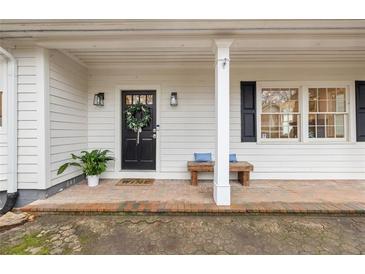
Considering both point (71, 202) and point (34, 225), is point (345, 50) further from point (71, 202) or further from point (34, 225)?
point (34, 225)

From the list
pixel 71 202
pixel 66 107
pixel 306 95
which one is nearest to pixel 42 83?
pixel 66 107

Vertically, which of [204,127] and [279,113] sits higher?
[279,113]

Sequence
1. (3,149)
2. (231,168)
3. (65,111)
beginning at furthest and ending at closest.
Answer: (231,168)
(65,111)
(3,149)

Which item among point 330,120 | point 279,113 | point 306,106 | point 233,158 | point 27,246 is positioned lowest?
point 27,246

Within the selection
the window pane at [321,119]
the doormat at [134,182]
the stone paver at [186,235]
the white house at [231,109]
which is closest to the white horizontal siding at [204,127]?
the white house at [231,109]

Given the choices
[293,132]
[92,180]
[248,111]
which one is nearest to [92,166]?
[92,180]

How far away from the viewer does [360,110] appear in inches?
169

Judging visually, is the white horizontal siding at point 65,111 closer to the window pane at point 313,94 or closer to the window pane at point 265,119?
the window pane at point 265,119

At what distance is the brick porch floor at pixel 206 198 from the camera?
2.81 meters

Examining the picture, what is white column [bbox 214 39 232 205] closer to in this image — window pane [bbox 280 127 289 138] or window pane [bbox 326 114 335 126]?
window pane [bbox 280 127 289 138]

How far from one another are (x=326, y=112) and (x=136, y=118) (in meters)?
4.01

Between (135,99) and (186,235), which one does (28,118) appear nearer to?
(135,99)

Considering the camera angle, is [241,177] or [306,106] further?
[306,106]

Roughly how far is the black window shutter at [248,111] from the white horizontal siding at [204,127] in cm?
10
